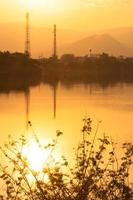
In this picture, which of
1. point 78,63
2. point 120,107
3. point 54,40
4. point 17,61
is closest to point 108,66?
point 78,63

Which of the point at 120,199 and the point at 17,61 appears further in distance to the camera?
the point at 17,61

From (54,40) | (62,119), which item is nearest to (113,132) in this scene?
(62,119)

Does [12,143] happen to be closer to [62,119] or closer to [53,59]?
[62,119]

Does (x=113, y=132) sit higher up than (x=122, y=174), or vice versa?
(x=122, y=174)

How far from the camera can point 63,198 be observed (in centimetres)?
→ 350

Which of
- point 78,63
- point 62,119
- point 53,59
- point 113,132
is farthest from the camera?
point 78,63

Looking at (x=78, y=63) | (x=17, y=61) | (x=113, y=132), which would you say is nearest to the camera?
(x=113, y=132)

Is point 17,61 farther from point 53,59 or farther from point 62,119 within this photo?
point 62,119

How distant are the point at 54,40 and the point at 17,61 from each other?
12429mm

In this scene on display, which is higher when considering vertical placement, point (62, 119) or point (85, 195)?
point (85, 195)

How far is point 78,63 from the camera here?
75625 mm

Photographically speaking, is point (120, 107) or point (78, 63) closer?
point (120, 107)

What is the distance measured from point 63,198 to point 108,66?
234 ft

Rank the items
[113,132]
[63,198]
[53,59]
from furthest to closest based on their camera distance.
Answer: [53,59]
[113,132]
[63,198]
